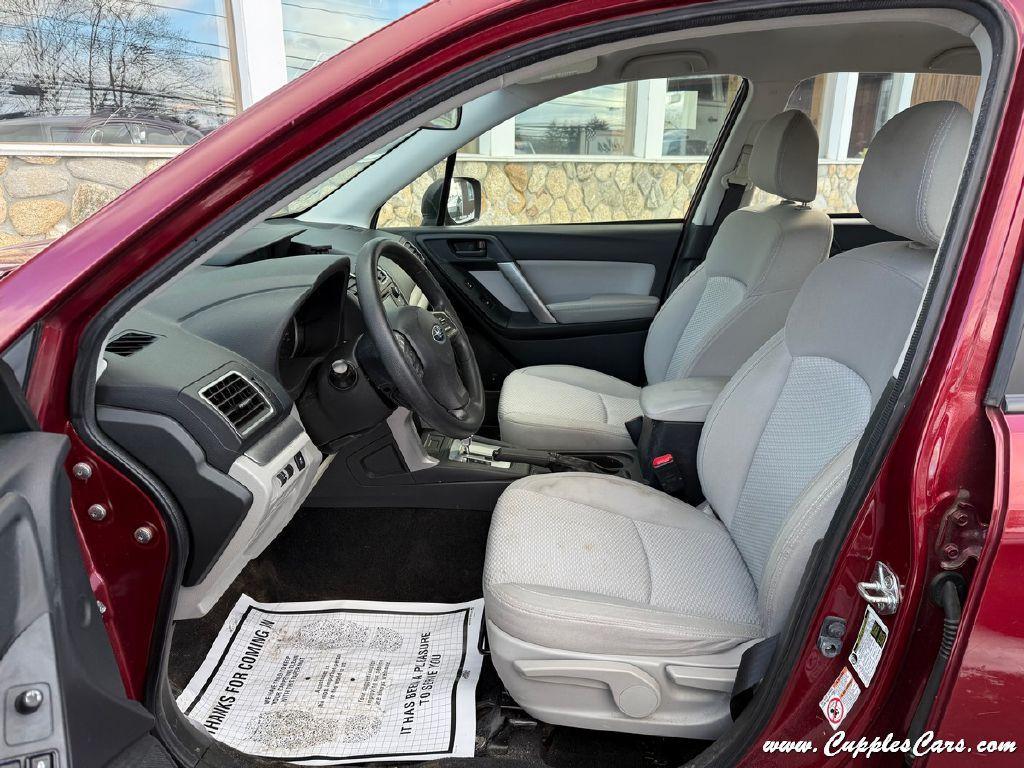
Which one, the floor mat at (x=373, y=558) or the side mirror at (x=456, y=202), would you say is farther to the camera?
the side mirror at (x=456, y=202)

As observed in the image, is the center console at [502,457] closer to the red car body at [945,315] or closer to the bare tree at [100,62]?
the red car body at [945,315]

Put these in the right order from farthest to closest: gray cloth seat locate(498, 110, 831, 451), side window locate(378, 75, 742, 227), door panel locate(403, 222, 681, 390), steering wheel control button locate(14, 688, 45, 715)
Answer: side window locate(378, 75, 742, 227)
door panel locate(403, 222, 681, 390)
gray cloth seat locate(498, 110, 831, 451)
steering wheel control button locate(14, 688, 45, 715)

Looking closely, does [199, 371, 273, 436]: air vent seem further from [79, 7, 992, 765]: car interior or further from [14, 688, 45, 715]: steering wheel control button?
[14, 688, 45, 715]: steering wheel control button

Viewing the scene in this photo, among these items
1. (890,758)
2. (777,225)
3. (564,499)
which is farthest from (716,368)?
(890,758)

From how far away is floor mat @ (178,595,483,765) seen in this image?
1338mm

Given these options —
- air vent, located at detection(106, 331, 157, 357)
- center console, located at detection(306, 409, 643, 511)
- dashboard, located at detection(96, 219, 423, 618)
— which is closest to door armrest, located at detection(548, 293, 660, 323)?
center console, located at detection(306, 409, 643, 511)

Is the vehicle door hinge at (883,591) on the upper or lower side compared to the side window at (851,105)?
lower

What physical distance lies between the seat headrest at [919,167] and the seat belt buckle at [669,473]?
75 cm

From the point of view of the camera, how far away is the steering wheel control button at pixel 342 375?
5.10 ft

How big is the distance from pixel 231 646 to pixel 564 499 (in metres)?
0.77

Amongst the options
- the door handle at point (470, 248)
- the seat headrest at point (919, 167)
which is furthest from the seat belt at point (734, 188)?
the seat headrest at point (919, 167)

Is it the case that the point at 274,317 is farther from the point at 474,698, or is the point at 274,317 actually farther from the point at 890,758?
the point at 890,758

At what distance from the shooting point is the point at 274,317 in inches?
54.2

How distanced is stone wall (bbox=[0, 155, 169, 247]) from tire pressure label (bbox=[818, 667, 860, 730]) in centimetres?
416
